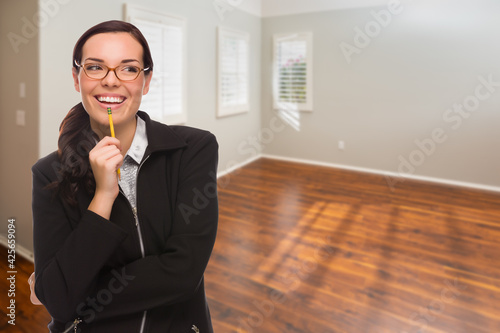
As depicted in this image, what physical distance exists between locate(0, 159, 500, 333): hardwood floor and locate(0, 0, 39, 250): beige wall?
40cm

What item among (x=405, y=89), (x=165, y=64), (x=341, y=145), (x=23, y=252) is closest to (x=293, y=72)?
(x=341, y=145)

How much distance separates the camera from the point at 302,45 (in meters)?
5.42

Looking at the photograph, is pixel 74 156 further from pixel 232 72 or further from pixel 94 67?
pixel 232 72

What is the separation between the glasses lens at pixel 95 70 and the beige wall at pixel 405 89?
4.84 metres

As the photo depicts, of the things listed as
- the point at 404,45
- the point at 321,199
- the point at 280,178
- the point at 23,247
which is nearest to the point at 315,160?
the point at 280,178

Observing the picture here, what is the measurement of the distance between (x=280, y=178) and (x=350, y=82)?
1.81 m

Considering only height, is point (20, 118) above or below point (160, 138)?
above

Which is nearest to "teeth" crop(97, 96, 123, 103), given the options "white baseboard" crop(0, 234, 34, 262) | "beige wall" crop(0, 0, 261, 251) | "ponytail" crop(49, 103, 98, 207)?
"ponytail" crop(49, 103, 98, 207)

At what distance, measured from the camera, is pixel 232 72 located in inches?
195

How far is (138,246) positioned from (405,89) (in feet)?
15.9

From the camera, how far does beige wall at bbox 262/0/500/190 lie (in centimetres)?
429

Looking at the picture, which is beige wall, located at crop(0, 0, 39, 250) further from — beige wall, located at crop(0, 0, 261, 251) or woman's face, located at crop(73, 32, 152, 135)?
woman's face, located at crop(73, 32, 152, 135)

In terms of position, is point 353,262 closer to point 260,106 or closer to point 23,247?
point 23,247

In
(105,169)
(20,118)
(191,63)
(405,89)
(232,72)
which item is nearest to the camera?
(105,169)
